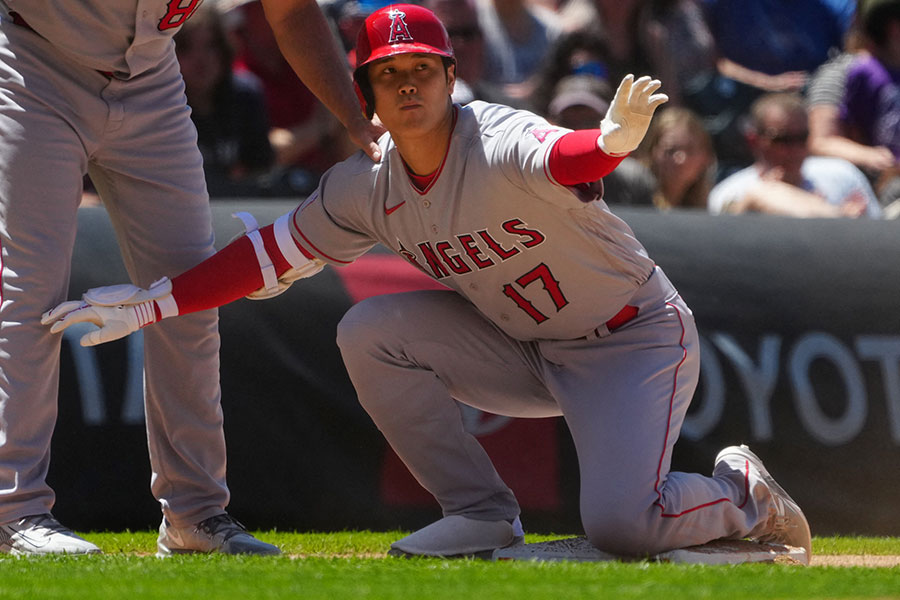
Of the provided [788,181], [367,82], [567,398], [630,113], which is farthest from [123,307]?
[788,181]

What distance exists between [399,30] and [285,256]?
71 centimetres

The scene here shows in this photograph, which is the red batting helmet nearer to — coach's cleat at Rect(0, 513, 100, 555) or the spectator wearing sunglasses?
coach's cleat at Rect(0, 513, 100, 555)

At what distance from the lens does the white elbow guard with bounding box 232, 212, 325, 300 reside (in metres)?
3.65

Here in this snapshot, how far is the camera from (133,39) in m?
3.44

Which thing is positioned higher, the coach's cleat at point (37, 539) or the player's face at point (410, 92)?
the player's face at point (410, 92)

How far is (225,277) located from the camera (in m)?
3.58

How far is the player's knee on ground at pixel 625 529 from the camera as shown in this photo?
339cm

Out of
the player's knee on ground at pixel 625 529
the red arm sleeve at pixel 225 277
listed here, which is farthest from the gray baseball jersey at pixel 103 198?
the player's knee on ground at pixel 625 529

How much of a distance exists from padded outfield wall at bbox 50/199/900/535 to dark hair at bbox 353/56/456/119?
131 centimetres

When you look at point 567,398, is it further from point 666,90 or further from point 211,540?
point 666,90

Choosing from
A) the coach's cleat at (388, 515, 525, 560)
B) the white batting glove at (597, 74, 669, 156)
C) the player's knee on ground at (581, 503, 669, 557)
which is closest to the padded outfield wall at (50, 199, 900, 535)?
the coach's cleat at (388, 515, 525, 560)

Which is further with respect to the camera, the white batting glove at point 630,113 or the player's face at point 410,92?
the player's face at point 410,92

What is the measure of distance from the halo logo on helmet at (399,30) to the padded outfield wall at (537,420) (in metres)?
1.52

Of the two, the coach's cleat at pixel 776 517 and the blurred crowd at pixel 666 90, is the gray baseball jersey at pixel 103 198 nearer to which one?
the coach's cleat at pixel 776 517
